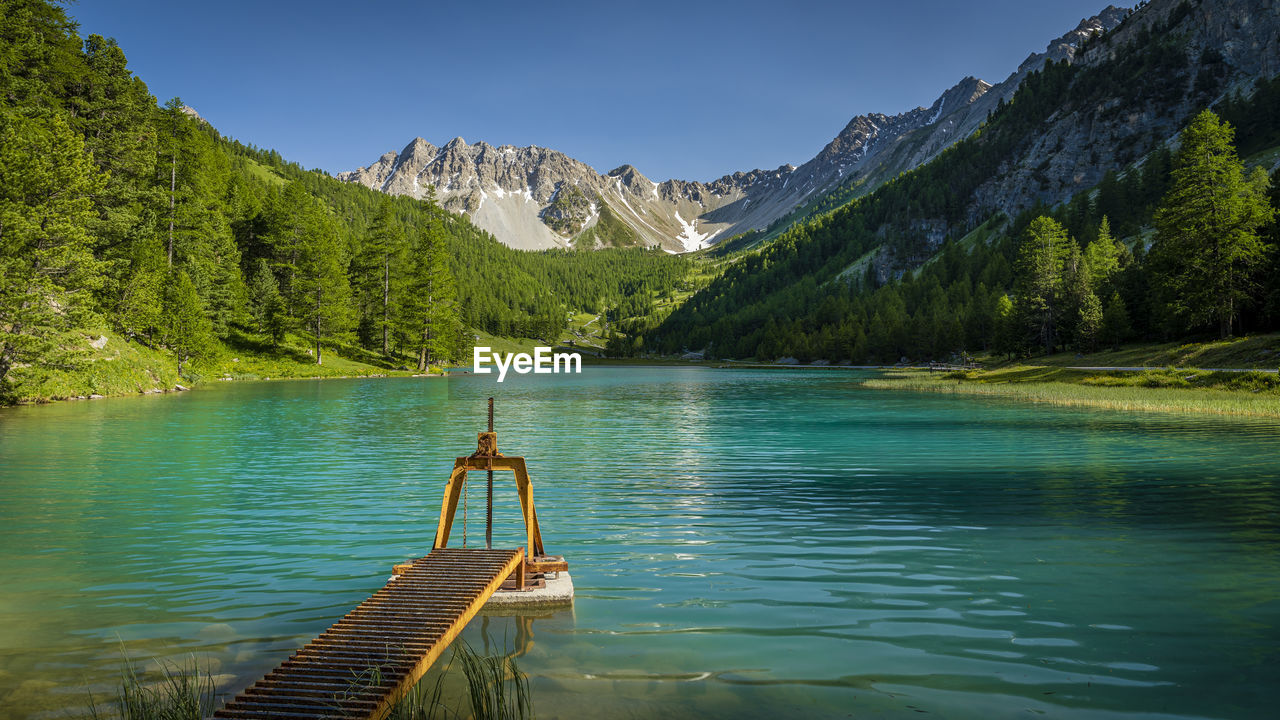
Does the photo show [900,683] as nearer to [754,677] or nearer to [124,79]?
[754,677]

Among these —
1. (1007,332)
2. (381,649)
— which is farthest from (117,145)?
(1007,332)

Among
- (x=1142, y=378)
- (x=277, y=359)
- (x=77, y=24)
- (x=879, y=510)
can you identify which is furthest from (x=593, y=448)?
(x=77, y=24)

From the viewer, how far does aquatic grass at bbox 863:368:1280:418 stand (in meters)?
39.2

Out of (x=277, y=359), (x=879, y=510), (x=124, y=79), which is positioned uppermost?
(x=124, y=79)

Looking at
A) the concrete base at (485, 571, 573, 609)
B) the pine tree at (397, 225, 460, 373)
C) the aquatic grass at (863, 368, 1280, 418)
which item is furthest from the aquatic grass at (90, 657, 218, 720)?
the pine tree at (397, 225, 460, 373)

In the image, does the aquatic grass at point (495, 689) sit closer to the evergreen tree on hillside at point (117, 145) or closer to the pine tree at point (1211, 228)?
the evergreen tree on hillside at point (117, 145)

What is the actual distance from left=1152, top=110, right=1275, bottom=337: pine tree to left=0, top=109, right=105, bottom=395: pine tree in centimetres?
9496

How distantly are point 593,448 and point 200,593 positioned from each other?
18216 millimetres

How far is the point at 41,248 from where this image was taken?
4028 cm

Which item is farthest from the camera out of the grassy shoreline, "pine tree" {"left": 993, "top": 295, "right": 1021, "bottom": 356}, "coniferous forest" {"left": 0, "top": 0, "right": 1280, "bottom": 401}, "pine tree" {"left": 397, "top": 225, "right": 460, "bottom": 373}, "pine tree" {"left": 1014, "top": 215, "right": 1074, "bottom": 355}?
"pine tree" {"left": 993, "top": 295, "right": 1021, "bottom": 356}

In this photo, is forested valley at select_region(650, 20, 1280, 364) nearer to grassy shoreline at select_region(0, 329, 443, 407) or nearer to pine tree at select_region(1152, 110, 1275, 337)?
pine tree at select_region(1152, 110, 1275, 337)

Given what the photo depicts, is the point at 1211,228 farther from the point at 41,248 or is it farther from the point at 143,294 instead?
the point at 143,294

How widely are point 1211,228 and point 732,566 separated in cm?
8033

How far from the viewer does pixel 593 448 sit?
1089 inches
